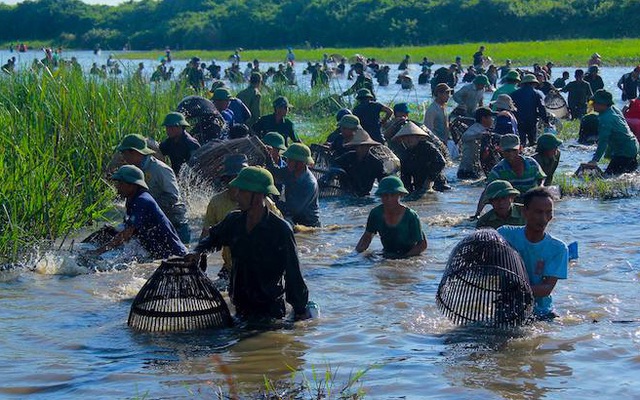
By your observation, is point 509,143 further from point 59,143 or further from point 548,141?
point 59,143

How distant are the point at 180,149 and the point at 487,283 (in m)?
5.74

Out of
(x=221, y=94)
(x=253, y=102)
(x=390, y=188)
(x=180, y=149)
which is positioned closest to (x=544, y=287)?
(x=390, y=188)

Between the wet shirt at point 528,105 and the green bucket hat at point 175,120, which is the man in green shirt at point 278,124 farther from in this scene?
the wet shirt at point 528,105

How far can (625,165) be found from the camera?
15516 millimetres

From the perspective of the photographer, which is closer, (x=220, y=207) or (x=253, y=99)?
(x=220, y=207)

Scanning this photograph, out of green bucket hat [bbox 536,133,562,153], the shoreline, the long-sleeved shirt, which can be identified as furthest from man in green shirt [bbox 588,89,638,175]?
the shoreline

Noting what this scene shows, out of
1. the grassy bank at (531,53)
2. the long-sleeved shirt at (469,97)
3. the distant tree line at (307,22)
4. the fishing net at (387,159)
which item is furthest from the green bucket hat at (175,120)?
the distant tree line at (307,22)

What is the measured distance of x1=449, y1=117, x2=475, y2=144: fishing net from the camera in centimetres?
1811

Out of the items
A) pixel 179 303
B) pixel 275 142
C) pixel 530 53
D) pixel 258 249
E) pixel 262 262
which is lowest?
pixel 179 303

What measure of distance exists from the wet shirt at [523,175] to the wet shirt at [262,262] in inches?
161

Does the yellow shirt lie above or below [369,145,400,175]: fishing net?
above

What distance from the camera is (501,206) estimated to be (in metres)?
9.54

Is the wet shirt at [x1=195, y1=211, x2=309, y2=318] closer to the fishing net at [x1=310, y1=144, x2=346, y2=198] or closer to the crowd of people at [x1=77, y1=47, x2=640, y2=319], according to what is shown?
the crowd of people at [x1=77, y1=47, x2=640, y2=319]

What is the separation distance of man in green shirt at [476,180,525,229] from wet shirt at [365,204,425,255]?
93 centimetres
